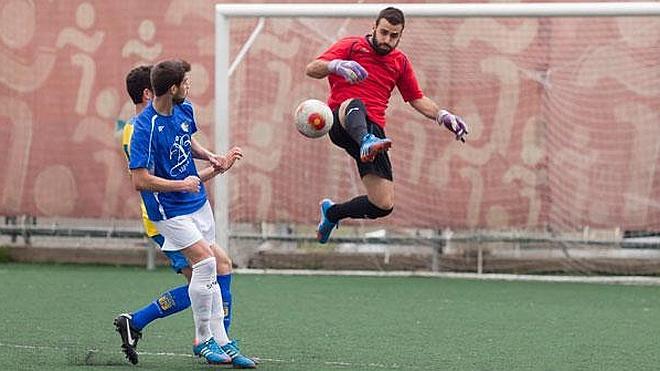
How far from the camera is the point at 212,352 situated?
7258mm

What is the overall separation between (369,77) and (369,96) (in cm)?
13

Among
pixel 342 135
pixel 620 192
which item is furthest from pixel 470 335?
pixel 620 192

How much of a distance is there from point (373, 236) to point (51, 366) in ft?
21.2

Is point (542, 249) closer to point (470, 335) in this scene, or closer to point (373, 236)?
point (373, 236)

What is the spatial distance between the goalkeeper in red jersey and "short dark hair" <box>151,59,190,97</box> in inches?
54.1

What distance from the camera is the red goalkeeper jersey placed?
8672 millimetres

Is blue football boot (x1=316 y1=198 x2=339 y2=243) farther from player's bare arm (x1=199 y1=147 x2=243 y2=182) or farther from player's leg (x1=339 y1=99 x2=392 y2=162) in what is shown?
player's bare arm (x1=199 y1=147 x2=243 y2=182)

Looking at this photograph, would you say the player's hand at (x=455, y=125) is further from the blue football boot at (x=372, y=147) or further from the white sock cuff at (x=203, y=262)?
the white sock cuff at (x=203, y=262)

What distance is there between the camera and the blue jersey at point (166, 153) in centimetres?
705

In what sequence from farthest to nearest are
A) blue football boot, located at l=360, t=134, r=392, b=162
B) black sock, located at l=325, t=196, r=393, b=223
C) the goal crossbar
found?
the goal crossbar
black sock, located at l=325, t=196, r=393, b=223
blue football boot, located at l=360, t=134, r=392, b=162

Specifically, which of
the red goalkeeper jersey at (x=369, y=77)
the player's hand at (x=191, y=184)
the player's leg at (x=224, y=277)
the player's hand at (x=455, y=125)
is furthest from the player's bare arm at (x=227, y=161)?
the player's hand at (x=455, y=125)

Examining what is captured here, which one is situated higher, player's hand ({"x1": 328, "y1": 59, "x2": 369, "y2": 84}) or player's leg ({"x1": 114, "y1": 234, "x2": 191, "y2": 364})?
player's hand ({"x1": 328, "y1": 59, "x2": 369, "y2": 84})

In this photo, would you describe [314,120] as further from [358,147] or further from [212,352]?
[212,352]

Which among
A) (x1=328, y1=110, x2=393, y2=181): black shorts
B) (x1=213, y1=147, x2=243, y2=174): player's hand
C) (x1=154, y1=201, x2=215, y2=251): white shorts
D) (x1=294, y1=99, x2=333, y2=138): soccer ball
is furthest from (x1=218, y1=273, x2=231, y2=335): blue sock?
(x1=328, y1=110, x2=393, y2=181): black shorts
